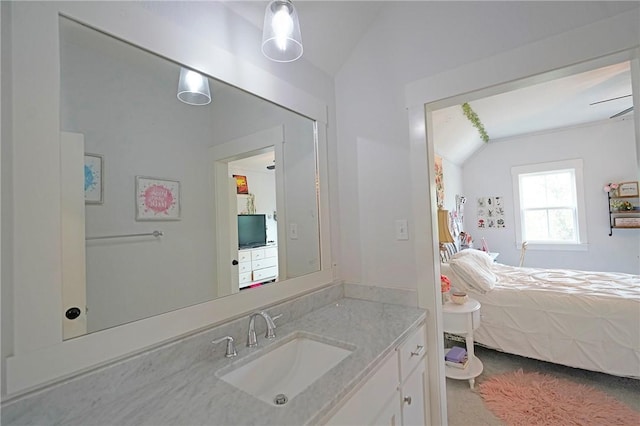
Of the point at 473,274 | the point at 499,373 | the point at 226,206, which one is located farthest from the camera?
the point at 473,274

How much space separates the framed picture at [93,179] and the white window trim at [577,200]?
220 inches

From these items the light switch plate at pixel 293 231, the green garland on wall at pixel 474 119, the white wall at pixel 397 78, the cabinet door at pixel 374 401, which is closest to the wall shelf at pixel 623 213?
the green garland on wall at pixel 474 119

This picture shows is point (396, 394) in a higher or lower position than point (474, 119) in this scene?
lower

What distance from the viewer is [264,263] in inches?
58.1

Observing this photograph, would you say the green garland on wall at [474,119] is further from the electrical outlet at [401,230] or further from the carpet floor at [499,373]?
the carpet floor at [499,373]

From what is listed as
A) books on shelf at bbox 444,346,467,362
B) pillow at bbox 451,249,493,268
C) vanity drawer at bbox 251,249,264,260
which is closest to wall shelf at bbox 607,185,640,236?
pillow at bbox 451,249,493,268

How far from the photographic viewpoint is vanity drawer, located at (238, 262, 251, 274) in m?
1.35

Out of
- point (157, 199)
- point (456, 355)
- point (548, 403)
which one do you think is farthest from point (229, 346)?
point (548, 403)

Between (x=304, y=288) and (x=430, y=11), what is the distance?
69.0 inches

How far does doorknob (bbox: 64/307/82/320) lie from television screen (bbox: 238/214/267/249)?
A: 647 mm

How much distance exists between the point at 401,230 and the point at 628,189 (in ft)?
14.6

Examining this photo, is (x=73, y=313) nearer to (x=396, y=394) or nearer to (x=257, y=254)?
(x=257, y=254)

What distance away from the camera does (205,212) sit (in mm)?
1242

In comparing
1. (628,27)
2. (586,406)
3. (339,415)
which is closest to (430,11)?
(628,27)
